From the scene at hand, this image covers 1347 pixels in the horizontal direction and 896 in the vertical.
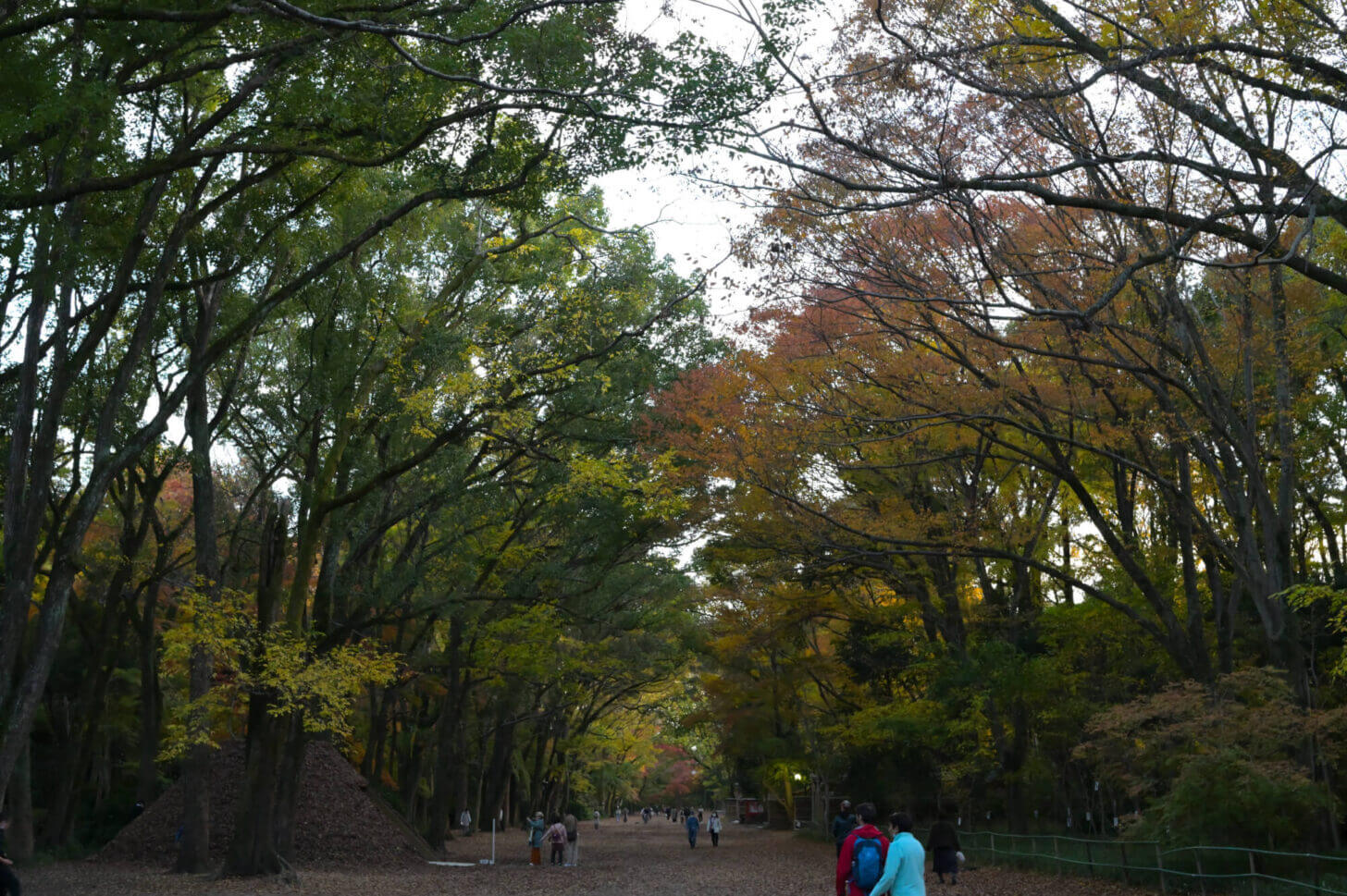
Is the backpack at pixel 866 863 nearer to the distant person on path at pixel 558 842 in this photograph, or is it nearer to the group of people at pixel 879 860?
the group of people at pixel 879 860

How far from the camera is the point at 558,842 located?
23609mm

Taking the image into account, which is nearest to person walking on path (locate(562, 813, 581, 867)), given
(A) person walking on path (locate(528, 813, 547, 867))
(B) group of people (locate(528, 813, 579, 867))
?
(B) group of people (locate(528, 813, 579, 867))

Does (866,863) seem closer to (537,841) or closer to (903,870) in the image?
(903,870)

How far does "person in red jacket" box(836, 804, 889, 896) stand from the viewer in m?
7.14

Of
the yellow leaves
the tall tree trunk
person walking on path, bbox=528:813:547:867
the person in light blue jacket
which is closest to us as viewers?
the person in light blue jacket

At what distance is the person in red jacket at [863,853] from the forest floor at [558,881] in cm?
855

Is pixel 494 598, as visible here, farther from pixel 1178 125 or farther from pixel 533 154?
pixel 1178 125

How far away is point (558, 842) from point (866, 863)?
17836mm

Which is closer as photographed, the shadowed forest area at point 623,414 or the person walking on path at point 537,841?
the shadowed forest area at point 623,414

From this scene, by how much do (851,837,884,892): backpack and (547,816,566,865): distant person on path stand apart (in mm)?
17260

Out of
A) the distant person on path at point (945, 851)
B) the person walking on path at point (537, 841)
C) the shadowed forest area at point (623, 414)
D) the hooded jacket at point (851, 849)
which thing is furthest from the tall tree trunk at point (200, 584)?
the hooded jacket at point (851, 849)

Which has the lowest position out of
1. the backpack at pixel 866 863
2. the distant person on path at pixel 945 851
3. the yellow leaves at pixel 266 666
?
the distant person on path at pixel 945 851

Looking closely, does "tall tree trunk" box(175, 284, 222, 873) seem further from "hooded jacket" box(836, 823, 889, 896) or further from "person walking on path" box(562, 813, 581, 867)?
"hooded jacket" box(836, 823, 889, 896)

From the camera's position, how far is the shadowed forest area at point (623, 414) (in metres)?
9.59
